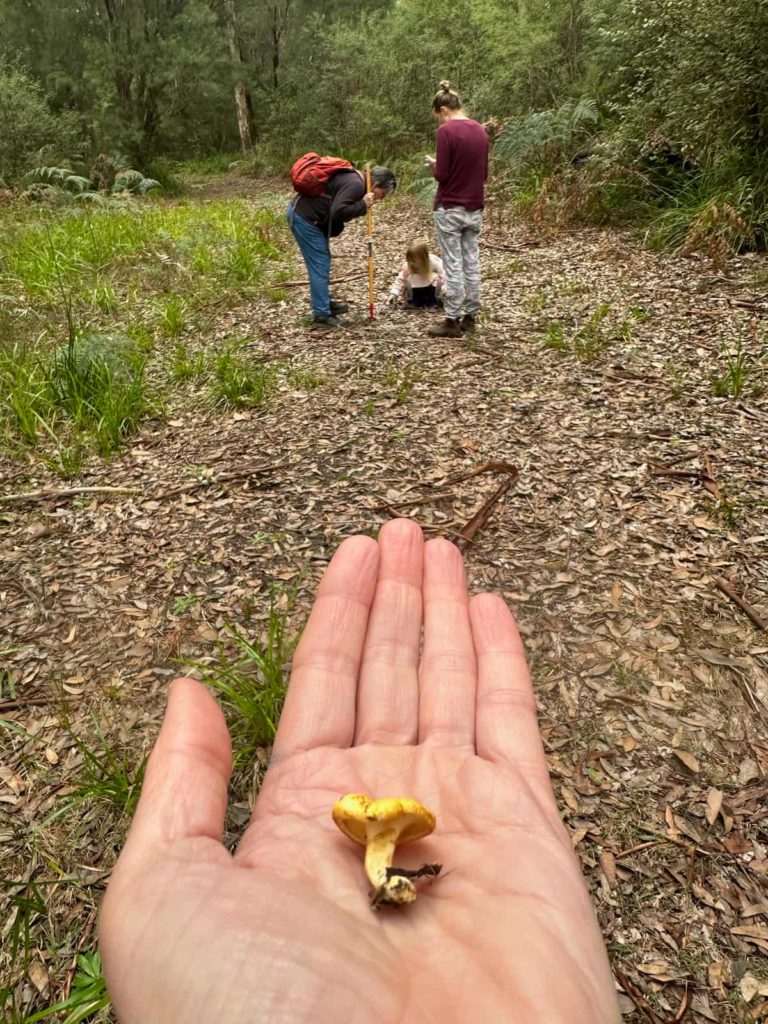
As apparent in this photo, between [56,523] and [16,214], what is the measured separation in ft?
27.5

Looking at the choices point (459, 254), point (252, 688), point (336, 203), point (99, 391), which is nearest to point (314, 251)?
point (336, 203)

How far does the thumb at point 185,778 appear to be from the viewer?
124 centimetres

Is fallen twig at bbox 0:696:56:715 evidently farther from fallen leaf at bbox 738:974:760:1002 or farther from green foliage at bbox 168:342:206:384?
green foliage at bbox 168:342:206:384

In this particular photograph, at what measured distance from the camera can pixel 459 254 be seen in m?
5.47

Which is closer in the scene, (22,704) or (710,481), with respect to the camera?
(22,704)

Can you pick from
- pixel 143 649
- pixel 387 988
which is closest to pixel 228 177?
pixel 143 649

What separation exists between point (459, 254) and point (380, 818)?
5.17 metres

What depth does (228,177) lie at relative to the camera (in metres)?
19.8

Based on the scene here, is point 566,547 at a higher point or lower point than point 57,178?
→ lower

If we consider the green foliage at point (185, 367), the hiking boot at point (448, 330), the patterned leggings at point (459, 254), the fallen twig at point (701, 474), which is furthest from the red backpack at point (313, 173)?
the fallen twig at point (701, 474)

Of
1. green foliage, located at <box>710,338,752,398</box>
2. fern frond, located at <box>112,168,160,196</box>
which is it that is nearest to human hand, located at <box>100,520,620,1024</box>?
green foliage, located at <box>710,338,752,398</box>

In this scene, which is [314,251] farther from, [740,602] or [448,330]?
[740,602]

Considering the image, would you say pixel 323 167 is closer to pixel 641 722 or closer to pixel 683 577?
pixel 683 577

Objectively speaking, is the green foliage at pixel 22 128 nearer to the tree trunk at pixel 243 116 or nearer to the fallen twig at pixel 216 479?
the tree trunk at pixel 243 116
